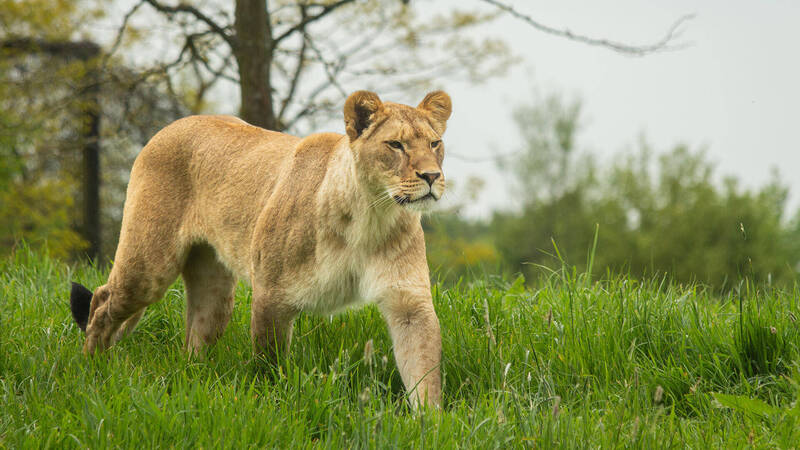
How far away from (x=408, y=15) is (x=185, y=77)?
4.59 metres

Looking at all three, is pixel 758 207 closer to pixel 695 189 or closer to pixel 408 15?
pixel 695 189

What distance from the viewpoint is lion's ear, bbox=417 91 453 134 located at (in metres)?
4.18

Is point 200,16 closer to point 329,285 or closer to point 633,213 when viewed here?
point 329,285

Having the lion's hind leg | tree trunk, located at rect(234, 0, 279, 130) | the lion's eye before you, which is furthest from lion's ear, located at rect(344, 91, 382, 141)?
tree trunk, located at rect(234, 0, 279, 130)

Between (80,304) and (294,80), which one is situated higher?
(294,80)

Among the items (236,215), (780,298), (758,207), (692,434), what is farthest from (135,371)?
(758,207)

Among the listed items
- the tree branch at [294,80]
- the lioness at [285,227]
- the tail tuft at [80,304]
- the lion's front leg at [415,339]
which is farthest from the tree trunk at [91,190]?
the lion's front leg at [415,339]

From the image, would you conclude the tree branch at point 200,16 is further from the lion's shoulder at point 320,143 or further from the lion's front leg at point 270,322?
the lion's front leg at point 270,322

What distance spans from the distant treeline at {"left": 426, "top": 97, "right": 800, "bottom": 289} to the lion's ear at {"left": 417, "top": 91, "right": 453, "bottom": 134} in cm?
2919

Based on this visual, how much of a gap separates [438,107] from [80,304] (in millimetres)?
3051

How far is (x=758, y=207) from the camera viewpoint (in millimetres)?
38031

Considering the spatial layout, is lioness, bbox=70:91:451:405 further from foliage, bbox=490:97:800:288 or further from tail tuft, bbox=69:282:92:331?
foliage, bbox=490:97:800:288

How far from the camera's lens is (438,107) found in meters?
4.23

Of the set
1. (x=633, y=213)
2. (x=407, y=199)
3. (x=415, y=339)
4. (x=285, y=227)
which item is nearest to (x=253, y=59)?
(x=285, y=227)
